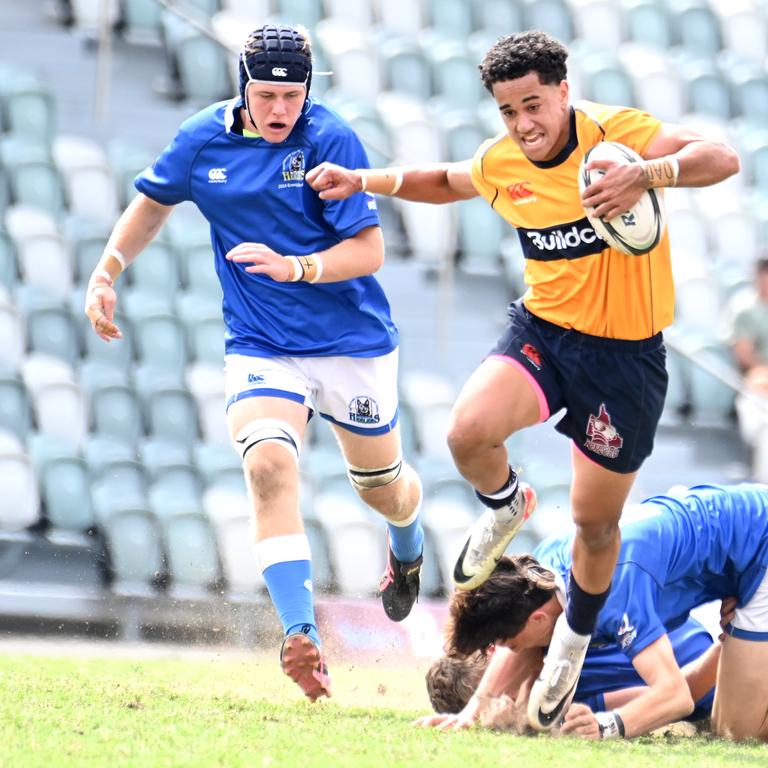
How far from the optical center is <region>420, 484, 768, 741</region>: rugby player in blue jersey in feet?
20.2

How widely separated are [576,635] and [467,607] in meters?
0.48

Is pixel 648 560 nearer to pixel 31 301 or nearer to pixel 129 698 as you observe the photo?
pixel 129 698

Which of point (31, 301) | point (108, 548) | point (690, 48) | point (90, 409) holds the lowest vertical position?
point (108, 548)

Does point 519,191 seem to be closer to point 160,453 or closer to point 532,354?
point 532,354

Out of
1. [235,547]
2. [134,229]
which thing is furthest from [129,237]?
[235,547]

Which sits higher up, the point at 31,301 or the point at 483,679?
the point at 31,301

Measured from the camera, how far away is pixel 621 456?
19.8 ft

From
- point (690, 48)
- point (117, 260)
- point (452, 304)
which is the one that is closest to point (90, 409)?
point (452, 304)

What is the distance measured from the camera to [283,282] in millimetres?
6586

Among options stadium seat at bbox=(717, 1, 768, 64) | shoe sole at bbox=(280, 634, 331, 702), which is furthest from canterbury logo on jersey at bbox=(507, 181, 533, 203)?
stadium seat at bbox=(717, 1, 768, 64)

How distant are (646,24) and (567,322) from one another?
980cm

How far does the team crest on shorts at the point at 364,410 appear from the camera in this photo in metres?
6.84

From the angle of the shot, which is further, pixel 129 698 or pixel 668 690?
pixel 129 698

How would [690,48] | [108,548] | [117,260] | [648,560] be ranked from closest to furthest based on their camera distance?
[648,560] < [117,260] < [108,548] < [690,48]
